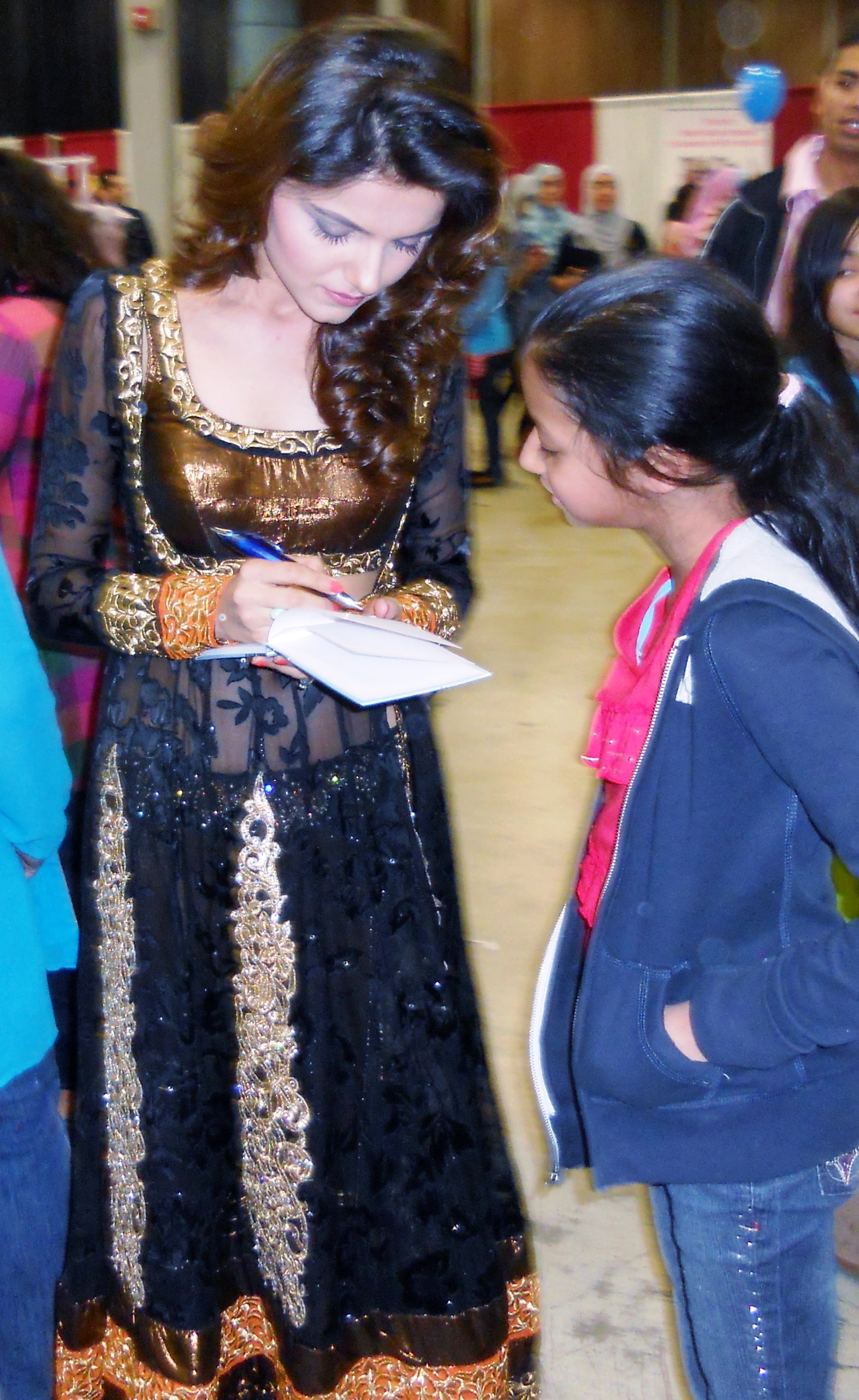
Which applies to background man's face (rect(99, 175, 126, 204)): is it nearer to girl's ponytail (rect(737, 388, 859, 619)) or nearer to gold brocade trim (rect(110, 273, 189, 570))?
gold brocade trim (rect(110, 273, 189, 570))

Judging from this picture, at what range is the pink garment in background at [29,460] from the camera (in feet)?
6.55

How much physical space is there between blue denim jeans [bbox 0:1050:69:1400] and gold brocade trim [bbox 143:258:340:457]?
72cm

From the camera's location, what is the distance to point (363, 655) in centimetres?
129

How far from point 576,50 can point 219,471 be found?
51.4ft

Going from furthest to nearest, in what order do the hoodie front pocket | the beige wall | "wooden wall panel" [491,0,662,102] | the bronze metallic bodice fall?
"wooden wall panel" [491,0,662,102]
the beige wall
the bronze metallic bodice
the hoodie front pocket

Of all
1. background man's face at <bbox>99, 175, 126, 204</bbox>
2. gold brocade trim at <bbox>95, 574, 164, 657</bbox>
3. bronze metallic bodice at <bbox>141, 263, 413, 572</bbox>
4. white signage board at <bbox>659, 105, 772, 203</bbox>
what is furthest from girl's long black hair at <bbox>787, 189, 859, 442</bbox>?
Result: background man's face at <bbox>99, 175, 126, 204</bbox>

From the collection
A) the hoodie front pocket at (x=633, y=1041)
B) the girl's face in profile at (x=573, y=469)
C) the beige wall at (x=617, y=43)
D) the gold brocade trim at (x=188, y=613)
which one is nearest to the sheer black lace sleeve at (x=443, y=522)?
the gold brocade trim at (x=188, y=613)

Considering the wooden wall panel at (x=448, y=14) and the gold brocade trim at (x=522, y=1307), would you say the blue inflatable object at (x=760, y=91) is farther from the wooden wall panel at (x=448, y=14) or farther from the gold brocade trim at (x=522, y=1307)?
the wooden wall panel at (x=448, y=14)

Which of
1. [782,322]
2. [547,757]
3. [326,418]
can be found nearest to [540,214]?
[547,757]

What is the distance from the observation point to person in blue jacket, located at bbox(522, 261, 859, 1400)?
3.41 ft

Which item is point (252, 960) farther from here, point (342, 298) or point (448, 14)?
point (448, 14)

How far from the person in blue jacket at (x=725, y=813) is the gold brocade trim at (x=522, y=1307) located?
477mm

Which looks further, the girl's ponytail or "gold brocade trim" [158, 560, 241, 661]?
"gold brocade trim" [158, 560, 241, 661]

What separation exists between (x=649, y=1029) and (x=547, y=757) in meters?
3.16
